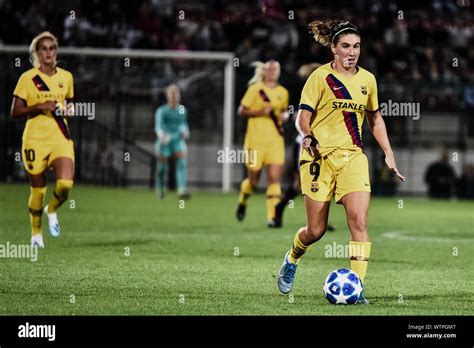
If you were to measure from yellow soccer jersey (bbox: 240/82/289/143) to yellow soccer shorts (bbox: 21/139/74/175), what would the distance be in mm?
4746

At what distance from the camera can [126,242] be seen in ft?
49.3

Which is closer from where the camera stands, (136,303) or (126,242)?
(136,303)

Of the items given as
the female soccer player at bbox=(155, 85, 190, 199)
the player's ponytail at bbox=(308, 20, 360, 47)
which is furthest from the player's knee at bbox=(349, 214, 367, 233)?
the female soccer player at bbox=(155, 85, 190, 199)

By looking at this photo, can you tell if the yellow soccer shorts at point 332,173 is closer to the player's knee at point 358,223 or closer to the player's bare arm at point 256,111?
the player's knee at point 358,223

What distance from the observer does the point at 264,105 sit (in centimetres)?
1773

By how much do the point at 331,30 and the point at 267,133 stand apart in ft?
26.9

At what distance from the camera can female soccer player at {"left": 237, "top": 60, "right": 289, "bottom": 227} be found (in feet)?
58.0

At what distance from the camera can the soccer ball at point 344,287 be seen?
9.41m

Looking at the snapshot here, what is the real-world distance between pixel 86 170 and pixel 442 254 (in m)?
14.0

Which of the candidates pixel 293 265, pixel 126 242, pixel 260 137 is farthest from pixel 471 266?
pixel 260 137

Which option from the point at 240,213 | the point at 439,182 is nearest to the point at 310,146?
the point at 240,213

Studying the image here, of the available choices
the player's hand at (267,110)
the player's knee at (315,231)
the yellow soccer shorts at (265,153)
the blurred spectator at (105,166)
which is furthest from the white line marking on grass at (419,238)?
the blurred spectator at (105,166)
